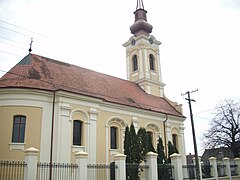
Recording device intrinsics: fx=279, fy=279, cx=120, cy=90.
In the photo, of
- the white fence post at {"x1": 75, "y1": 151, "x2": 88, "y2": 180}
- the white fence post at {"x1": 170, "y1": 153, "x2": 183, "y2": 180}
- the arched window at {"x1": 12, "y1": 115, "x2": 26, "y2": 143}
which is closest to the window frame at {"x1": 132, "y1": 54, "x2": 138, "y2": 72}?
the white fence post at {"x1": 170, "y1": 153, "x2": 183, "y2": 180}

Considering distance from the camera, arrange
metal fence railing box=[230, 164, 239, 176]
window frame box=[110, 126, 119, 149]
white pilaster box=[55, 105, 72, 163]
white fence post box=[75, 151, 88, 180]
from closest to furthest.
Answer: white fence post box=[75, 151, 88, 180] < white pilaster box=[55, 105, 72, 163] < window frame box=[110, 126, 119, 149] < metal fence railing box=[230, 164, 239, 176]

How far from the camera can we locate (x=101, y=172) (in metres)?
19.2

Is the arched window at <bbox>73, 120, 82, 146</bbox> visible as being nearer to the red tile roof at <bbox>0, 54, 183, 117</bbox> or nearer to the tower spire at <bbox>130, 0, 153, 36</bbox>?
the red tile roof at <bbox>0, 54, 183, 117</bbox>

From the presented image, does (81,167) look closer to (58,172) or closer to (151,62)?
(58,172)

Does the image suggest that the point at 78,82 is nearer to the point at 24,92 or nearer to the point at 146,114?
the point at 24,92

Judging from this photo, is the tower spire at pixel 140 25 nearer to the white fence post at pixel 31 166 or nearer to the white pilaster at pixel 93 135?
the white pilaster at pixel 93 135

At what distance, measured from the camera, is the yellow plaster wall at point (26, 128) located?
683 inches

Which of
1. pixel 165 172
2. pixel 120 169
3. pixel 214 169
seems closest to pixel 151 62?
pixel 214 169

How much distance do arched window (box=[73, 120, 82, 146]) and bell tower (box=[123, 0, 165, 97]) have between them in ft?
42.5

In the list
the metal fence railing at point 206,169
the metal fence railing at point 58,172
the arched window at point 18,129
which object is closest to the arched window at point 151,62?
the metal fence railing at point 206,169

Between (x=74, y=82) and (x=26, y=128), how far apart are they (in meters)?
5.85

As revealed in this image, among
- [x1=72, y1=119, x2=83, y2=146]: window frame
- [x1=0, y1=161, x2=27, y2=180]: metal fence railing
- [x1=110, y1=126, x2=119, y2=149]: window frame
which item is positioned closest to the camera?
[x1=0, y1=161, x2=27, y2=180]: metal fence railing

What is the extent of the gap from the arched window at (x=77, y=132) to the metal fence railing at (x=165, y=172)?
19.6ft

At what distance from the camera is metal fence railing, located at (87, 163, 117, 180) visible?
51.4 ft
